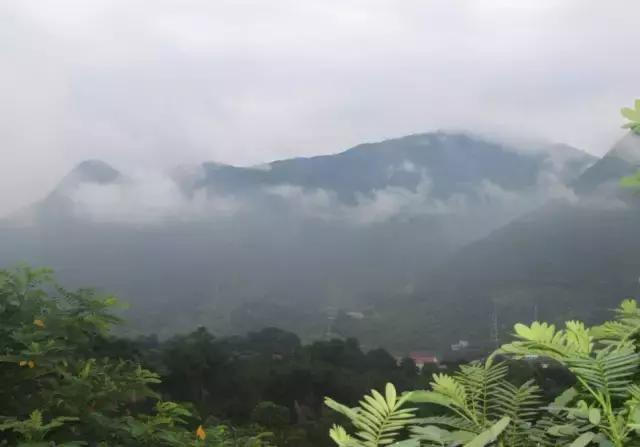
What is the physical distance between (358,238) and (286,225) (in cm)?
77

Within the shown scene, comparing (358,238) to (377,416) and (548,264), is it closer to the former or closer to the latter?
(548,264)

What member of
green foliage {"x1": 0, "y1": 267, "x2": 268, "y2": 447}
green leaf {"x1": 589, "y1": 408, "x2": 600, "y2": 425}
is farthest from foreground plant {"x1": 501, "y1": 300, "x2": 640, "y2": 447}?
green foliage {"x1": 0, "y1": 267, "x2": 268, "y2": 447}

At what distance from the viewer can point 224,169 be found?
6.03m

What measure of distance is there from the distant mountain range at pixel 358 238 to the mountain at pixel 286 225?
0.02 m

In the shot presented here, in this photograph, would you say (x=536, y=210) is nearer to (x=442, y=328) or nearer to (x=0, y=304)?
(x=442, y=328)

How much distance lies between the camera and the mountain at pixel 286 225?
4949 mm

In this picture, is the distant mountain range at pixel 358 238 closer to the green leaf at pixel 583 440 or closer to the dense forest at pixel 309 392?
the dense forest at pixel 309 392

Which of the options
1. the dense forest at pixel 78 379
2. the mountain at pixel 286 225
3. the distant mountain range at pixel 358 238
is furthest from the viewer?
the mountain at pixel 286 225

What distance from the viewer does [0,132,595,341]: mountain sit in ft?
16.2

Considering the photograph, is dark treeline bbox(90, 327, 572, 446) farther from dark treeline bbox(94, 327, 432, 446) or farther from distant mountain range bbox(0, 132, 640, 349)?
distant mountain range bbox(0, 132, 640, 349)

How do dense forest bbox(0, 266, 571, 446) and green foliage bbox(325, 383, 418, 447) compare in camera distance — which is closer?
green foliage bbox(325, 383, 418, 447)

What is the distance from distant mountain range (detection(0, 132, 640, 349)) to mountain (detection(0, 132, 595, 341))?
0.05 ft

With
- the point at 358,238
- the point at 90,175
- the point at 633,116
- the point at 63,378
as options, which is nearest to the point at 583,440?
the point at 633,116

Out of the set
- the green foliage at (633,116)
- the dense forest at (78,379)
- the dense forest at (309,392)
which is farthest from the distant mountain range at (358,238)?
the green foliage at (633,116)
